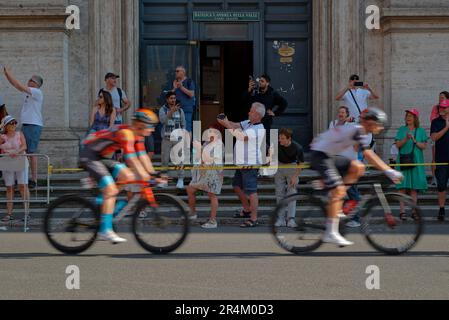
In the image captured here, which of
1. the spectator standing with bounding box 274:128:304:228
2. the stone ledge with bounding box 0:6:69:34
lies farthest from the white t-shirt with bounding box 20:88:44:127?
the spectator standing with bounding box 274:128:304:228

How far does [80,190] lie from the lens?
17203 mm

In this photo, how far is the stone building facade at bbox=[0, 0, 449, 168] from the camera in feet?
60.3

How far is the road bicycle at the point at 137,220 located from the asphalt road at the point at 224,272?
0.19 metres

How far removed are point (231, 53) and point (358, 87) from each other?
6.05 metres

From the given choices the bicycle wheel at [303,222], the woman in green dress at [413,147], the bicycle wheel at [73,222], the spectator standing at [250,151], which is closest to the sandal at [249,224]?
the spectator standing at [250,151]

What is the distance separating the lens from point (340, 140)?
1032 centimetres

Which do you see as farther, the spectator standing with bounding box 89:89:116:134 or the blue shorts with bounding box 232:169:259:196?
the spectator standing with bounding box 89:89:116:134

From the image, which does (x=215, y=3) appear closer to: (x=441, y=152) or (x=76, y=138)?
(x=76, y=138)

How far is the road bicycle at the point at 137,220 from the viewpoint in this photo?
10312 mm

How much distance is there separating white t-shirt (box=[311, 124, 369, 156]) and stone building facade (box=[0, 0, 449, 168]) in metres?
8.27

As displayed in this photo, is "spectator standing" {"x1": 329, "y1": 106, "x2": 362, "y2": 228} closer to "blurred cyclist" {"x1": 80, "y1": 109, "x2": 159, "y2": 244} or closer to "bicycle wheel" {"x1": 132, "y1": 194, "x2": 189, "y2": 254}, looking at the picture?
"bicycle wheel" {"x1": 132, "y1": 194, "x2": 189, "y2": 254}

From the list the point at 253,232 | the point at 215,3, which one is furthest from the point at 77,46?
the point at 253,232

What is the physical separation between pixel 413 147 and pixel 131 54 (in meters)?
7.07

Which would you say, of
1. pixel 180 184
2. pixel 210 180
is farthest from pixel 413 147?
pixel 180 184
